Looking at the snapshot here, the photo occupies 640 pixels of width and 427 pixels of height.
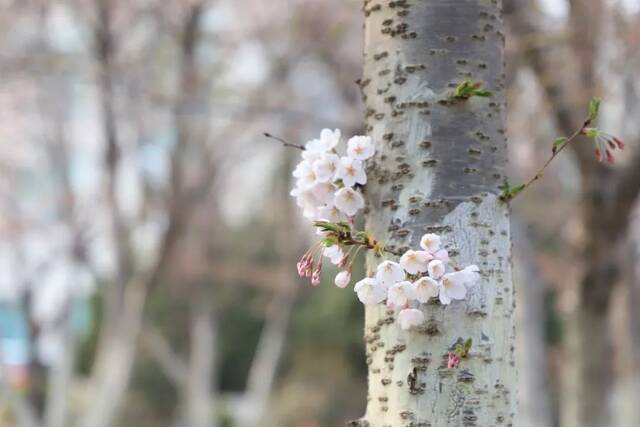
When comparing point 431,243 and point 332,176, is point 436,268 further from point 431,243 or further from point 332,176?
point 332,176

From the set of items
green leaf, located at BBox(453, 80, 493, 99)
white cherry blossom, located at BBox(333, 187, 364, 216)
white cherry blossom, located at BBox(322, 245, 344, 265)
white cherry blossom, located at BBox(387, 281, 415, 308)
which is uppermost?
green leaf, located at BBox(453, 80, 493, 99)

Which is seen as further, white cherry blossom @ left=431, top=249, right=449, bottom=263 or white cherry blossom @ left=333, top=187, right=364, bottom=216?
white cherry blossom @ left=333, top=187, right=364, bottom=216

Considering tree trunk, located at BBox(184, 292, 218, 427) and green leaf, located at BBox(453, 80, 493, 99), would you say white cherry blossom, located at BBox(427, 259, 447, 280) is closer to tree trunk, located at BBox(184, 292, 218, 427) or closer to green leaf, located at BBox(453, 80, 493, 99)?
green leaf, located at BBox(453, 80, 493, 99)

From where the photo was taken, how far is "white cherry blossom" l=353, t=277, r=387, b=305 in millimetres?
1269

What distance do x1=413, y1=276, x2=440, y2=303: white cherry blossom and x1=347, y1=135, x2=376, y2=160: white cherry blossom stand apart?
263 millimetres

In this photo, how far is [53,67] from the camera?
5.94 metres

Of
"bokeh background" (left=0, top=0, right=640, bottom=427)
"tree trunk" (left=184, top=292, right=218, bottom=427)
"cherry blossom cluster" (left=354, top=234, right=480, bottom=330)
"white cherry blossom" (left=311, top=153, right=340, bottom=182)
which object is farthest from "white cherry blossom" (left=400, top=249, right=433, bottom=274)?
"tree trunk" (left=184, top=292, right=218, bottom=427)

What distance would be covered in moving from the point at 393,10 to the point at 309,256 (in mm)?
488

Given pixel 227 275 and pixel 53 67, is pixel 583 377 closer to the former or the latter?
pixel 53 67

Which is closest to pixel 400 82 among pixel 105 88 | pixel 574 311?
pixel 574 311

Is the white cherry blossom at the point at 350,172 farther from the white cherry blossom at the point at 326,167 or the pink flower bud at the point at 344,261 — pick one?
the pink flower bud at the point at 344,261

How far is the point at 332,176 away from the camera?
1.39 metres

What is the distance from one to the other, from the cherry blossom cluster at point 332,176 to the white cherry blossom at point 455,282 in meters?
0.23

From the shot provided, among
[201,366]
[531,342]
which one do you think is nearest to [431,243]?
[531,342]
